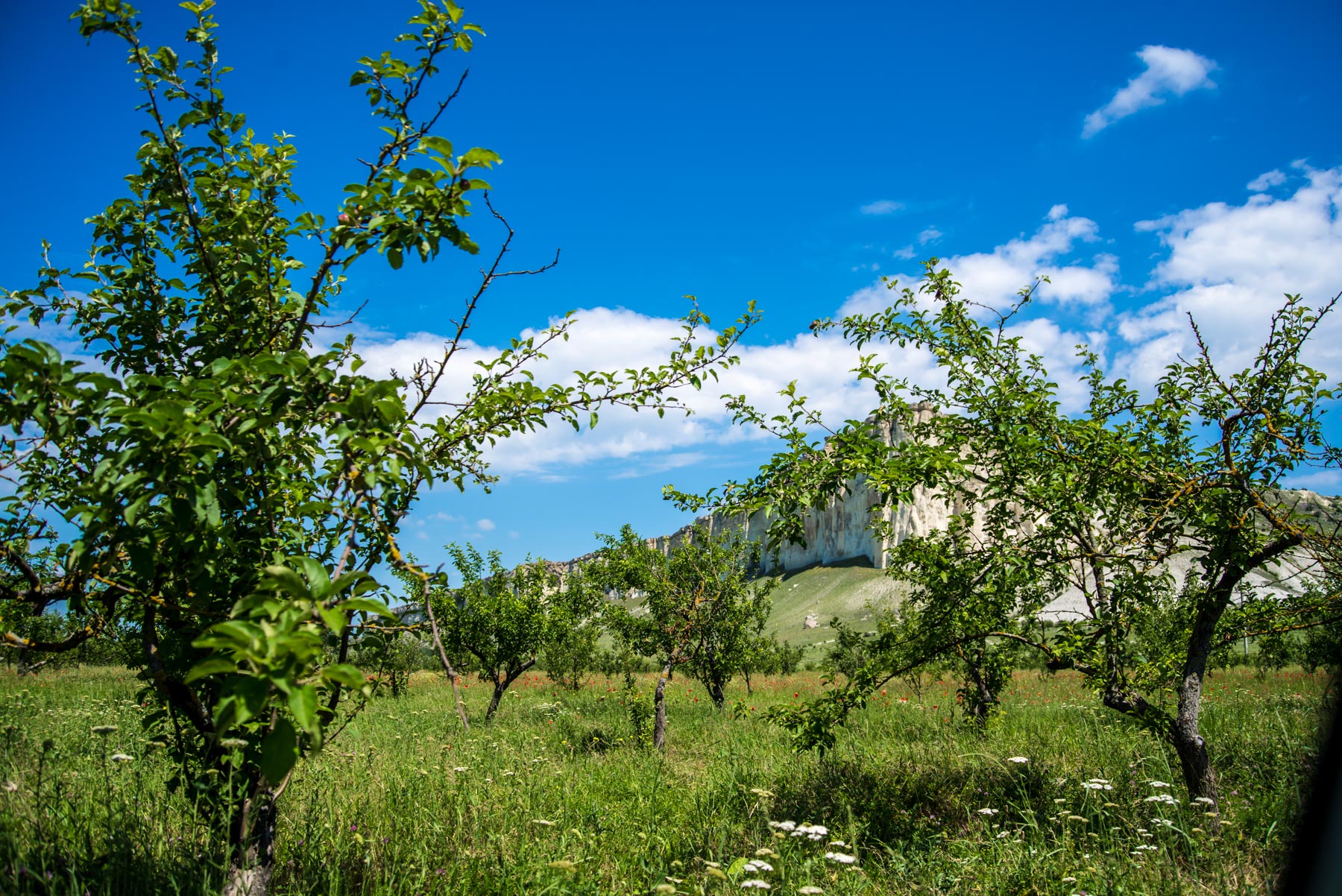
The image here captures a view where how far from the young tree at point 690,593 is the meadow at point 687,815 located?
355 centimetres

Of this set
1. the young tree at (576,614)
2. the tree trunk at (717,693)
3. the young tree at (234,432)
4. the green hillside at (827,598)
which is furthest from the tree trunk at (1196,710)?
the green hillside at (827,598)

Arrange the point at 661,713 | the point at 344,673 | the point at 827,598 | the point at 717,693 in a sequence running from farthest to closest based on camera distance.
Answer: the point at 827,598, the point at 717,693, the point at 661,713, the point at 344,673

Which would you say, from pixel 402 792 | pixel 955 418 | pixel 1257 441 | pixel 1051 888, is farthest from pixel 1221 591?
pixel 402 792

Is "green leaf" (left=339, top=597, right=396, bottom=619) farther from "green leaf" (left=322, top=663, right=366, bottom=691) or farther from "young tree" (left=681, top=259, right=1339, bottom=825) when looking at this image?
"young tree" (left=681, top=259, right=1339, bottom=825)

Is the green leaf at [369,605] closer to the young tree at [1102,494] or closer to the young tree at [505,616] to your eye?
the young tree at [1102,494]

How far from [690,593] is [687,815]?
25.9 feet

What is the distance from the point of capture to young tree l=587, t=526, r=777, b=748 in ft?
43.3

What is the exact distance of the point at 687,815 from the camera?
238 inches

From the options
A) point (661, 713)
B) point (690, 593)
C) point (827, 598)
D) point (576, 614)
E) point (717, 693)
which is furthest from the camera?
point (827, 598)

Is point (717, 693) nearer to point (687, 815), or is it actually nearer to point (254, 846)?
point (687, 815)

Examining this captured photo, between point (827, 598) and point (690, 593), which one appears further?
point (827, 598)

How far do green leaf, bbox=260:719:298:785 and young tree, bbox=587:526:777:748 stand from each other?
1025cm

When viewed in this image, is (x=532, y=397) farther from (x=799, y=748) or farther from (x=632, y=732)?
(x=632, y=732)

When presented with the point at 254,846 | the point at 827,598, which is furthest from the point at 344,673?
the point at 827,598
